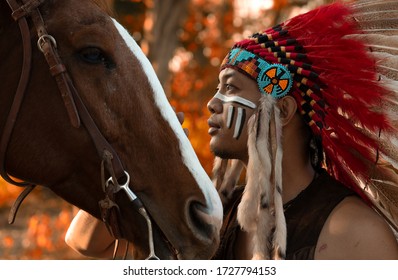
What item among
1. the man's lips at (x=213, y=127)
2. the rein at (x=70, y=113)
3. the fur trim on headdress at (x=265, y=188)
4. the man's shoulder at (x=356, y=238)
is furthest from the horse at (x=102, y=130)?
the man's shoulder at (x=356, y=238)

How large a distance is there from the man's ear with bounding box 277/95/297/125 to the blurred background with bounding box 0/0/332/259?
69cm

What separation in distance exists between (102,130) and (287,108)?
27.3 inches

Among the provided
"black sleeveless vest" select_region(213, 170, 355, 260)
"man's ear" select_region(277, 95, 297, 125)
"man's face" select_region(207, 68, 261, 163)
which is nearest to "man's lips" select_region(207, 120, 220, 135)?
"man's face" select_region(207, 68, 261, 163)

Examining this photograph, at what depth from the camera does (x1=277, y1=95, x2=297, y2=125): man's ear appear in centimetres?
267

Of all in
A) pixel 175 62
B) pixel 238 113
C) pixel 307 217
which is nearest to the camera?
pixel 307 217

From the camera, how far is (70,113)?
2430 millimetres

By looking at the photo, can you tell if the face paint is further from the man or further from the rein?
the rein

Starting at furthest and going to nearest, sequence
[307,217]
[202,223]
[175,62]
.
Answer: [175,62], [307,217], [202,223]

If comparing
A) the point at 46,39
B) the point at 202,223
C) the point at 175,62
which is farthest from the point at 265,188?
the point at 175,62

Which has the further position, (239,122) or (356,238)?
(239,122)

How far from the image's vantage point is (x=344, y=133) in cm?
263

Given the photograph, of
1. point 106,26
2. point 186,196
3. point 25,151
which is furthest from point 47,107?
point 186,196

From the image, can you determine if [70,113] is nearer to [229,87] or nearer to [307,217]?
[229,87]
